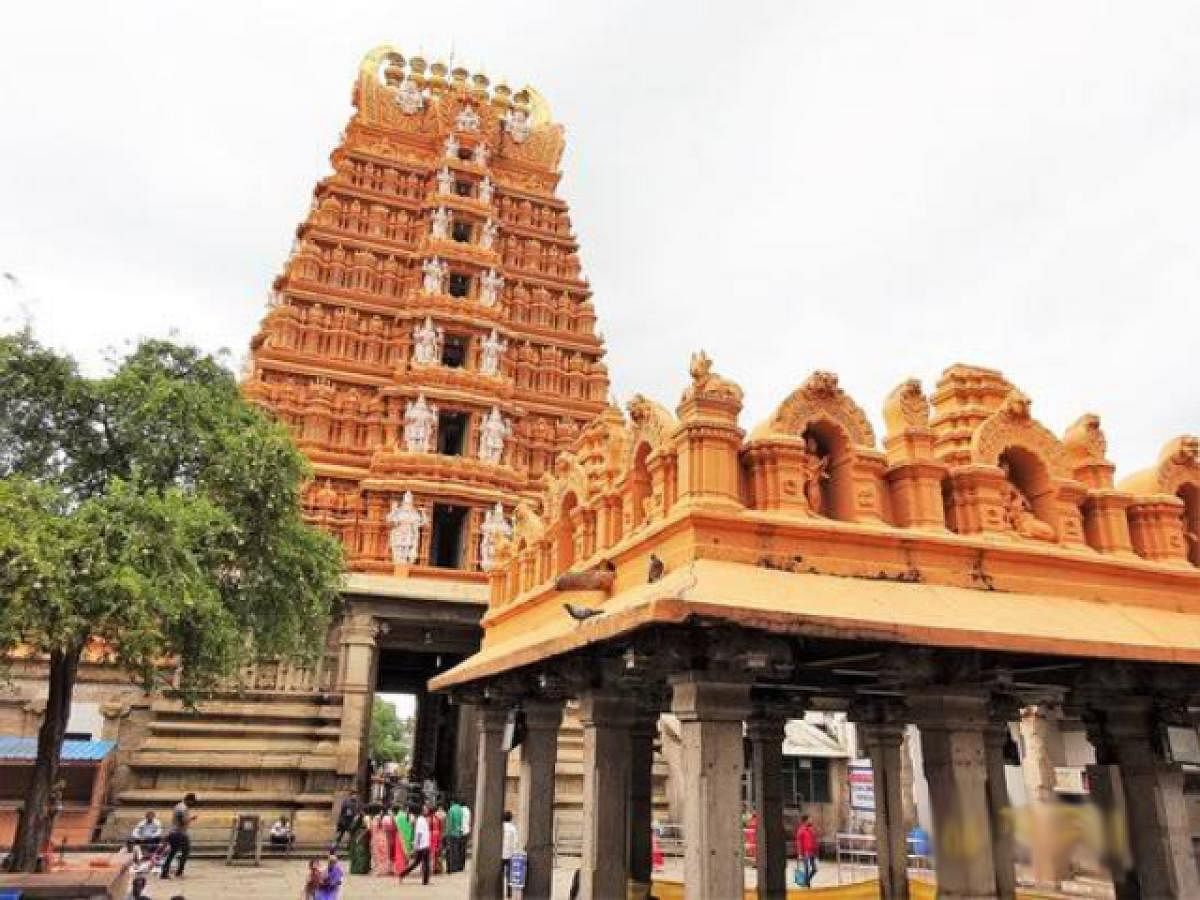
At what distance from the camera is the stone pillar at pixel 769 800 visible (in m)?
12.5

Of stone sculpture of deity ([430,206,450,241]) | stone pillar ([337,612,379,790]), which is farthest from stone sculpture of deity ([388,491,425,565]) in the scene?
stone sculpture of deity ([430,206,450,241])

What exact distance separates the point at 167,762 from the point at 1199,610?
2108 centimetres

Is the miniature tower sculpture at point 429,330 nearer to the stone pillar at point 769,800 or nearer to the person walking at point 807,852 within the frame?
the person walking at point 807,852

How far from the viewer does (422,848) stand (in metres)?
18.8

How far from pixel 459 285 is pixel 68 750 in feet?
73.3

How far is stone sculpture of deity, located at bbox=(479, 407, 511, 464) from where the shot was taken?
31.4 metres

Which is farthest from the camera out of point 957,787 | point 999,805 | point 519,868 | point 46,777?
point 46,777

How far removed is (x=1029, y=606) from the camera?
868 centimetres

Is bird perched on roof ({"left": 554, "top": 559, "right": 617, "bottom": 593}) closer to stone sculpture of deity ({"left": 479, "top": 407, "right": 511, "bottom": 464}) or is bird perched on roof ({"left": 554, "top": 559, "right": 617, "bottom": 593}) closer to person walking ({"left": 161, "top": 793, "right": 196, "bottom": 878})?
person walking ({"left": 161, "top": 793, "right": 196, "bottom": 878})

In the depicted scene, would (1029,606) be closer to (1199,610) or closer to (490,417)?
(1199,610)

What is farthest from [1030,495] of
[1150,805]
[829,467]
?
[1150,805]

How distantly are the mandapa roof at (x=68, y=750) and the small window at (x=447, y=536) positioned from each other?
11.9 meters

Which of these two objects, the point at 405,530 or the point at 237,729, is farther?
the point at 405,530

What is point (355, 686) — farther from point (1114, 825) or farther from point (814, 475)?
point (1114, 825)
